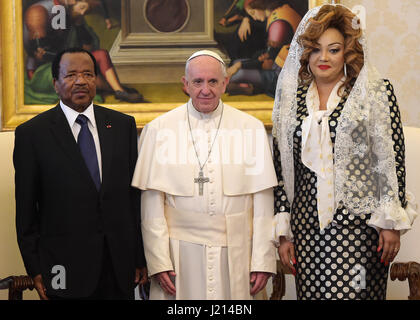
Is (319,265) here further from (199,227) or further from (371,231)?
(199,227)

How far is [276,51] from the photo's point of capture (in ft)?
14.3

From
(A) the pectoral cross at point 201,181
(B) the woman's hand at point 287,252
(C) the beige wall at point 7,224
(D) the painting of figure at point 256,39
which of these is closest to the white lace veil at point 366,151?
(B) the woman's hand at point 287,252

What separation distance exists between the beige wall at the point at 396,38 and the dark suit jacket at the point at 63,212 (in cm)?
239

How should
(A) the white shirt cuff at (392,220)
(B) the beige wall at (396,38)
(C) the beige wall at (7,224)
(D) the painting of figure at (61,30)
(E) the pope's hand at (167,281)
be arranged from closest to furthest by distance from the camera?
(A) the white shirt cuff at (392,220)
(E) the pope's hand at (167,281)
(C) the beige wall at (7,224)
(D) the painting of figure at (61,30)
(B) the beige wall at (396,38)

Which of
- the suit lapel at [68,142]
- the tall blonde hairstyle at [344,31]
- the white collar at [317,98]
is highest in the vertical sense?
the tall blonde hairstyle at [344,31]

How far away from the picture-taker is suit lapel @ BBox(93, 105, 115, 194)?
2.94m

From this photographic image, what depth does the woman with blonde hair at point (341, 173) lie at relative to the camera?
2.93m

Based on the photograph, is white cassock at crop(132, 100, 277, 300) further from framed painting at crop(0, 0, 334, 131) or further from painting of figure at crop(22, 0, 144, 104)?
painting of figure at crop(22, 0, 144, 104)

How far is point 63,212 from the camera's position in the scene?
9.46 ft

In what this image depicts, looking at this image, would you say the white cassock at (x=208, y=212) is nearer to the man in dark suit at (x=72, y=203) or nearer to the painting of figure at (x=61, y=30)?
the man in dark suit at (x=72, y=203)

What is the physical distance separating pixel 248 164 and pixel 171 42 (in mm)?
1526

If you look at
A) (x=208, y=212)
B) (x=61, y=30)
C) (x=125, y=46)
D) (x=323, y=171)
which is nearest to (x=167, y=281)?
(x=208, y=212)

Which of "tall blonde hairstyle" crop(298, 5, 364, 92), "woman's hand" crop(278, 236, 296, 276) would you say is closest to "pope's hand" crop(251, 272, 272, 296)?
"woman's hand" crop(278, 236, 296, 276)

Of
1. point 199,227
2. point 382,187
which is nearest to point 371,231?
point 382,187
